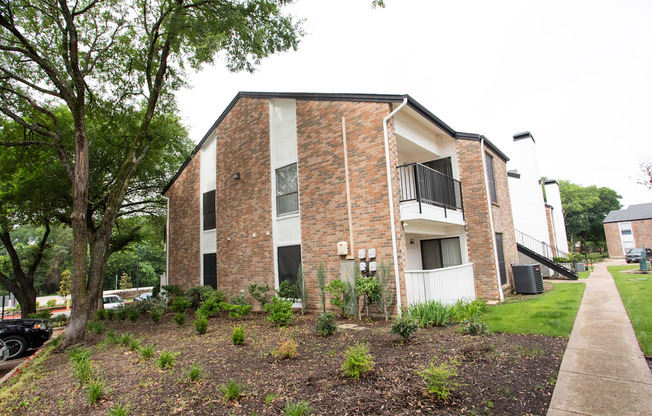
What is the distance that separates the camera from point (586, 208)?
45.0 metres

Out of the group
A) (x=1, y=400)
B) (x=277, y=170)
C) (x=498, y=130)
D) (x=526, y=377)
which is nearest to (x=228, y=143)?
(x=277, y=170)

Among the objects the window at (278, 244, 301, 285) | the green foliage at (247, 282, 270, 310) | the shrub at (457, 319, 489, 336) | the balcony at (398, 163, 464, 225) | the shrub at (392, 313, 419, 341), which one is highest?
the balcony at (398, 163, 464, 225)

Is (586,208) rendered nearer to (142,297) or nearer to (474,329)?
(474,329)

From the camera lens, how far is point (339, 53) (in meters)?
9.70

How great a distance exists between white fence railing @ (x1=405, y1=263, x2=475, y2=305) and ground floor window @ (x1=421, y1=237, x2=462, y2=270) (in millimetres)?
1868

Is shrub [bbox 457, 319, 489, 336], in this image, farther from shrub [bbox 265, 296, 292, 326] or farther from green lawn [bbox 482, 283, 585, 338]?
shrub [bbox 265, 296, 292, 326]

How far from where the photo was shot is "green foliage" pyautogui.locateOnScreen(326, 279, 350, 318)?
26.4ft

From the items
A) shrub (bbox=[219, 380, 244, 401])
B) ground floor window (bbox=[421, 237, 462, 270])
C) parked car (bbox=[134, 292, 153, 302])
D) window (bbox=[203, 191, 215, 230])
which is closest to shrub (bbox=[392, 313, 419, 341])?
shrub (bbox=[219, 380, 244, 401])

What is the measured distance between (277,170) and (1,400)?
8.33 m

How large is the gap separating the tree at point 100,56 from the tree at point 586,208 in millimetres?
49728

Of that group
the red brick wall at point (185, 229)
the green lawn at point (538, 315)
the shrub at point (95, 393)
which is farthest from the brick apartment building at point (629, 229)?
the shrub at point (95, 393)

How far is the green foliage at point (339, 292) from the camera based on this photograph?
316 inches

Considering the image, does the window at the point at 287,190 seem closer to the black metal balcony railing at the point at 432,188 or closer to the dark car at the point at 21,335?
the black metal balcony railing at the point at 432,188

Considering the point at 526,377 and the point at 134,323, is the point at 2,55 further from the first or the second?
Answer: the point at 526,377
